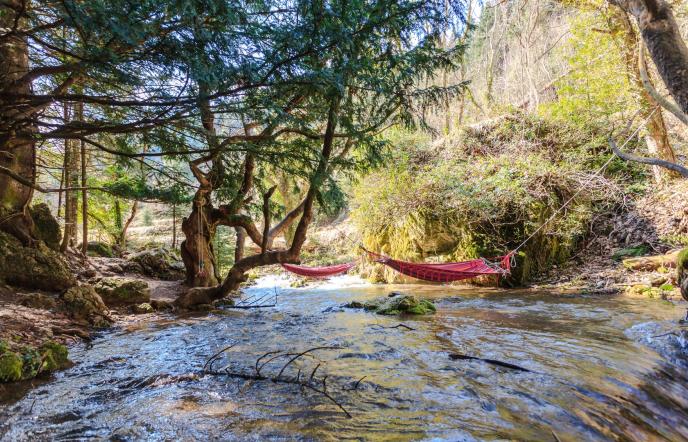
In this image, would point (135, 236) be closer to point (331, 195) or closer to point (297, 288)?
point (297, 288)

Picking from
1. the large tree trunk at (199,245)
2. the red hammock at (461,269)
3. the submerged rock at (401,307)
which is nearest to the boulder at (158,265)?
the large tree trunk at (199,245)

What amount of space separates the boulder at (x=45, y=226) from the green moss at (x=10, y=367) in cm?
277

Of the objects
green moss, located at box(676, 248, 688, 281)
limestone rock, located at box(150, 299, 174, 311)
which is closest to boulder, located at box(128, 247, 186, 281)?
limestone rock, located at box(150, 299, 174, 311)

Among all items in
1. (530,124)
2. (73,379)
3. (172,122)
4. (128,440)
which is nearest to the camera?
(128,440)

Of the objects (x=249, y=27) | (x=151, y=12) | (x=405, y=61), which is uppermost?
(x=405, y=61)

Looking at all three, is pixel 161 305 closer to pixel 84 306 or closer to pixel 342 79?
pixel 84 306

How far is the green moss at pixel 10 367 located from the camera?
1983 mm

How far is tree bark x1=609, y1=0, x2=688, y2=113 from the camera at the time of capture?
204 cm

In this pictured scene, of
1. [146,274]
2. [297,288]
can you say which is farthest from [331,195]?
[146,274]

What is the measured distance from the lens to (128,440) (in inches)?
57.2

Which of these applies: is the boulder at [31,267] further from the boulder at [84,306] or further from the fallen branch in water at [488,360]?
the fallen branch in water at [488,360]

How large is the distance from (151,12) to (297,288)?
20.7 ft

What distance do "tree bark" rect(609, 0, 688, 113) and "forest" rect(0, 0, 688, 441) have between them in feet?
0.04

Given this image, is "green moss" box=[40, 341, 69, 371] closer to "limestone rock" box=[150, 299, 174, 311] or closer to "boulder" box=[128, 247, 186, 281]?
"limestone rock" box=[150, 299, 174, 311]
